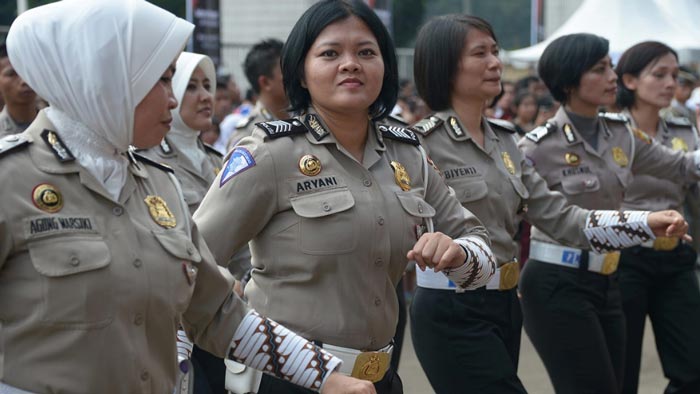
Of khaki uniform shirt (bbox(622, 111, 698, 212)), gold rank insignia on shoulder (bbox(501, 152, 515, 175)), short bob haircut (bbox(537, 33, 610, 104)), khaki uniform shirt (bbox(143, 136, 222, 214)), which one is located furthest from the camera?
khaki uniform shirt (bbox(622, 111, 698, 212))

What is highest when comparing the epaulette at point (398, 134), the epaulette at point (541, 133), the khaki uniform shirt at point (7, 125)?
the epaulette at point (398, 134)

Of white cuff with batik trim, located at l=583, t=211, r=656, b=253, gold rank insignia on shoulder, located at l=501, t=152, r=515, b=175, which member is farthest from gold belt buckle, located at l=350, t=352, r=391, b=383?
white cuff with batik trim, located at l=583, t=211, r=656, b=253

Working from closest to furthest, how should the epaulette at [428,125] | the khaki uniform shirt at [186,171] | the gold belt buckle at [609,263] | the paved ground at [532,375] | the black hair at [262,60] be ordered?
the epaulette at [428,125] < the khaki uniform shirt at [186,171] < the gold belt buckle at [609,263] < the black hair at [262,60] < the paved ground at [532,375]

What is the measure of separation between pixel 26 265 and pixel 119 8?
653 mm

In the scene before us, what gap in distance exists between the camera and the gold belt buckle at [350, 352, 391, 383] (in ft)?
11.0

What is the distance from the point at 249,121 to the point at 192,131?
120cm

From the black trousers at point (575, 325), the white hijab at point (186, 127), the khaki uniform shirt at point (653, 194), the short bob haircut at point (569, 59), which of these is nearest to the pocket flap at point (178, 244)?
the white hijab at point (186, 127)

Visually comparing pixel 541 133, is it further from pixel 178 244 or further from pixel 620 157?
pixel 178 244

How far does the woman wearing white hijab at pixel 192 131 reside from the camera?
16.8 feet

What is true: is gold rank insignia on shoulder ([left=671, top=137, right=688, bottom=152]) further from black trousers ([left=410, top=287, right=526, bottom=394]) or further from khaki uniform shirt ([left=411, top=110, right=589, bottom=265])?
black trousers ([left=410, top=287, right=526, bottom=394])

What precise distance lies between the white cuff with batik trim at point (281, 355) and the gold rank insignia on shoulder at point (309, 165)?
0.63m

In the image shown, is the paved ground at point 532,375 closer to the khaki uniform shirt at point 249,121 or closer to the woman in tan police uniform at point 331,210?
the khaki uniform shirt at point 249,121

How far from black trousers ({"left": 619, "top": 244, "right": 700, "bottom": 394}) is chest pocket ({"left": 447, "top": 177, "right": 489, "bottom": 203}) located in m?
1.73

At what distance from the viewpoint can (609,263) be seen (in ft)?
17.6
